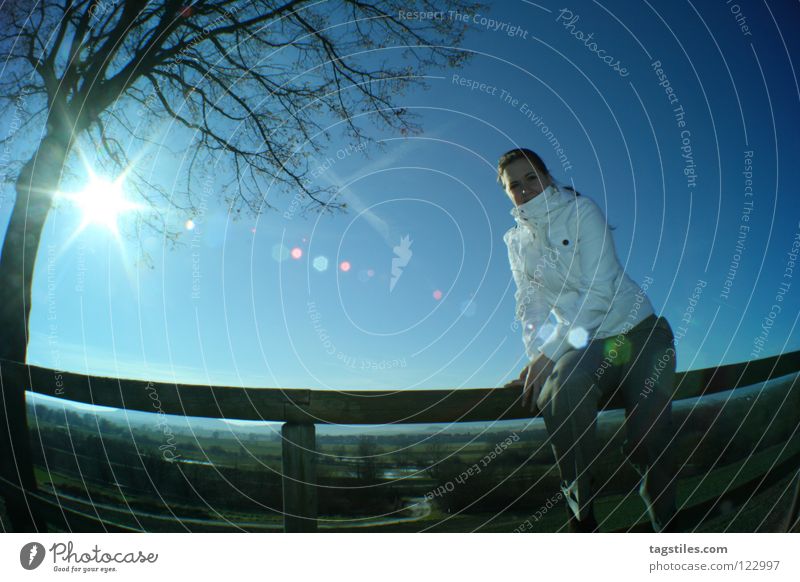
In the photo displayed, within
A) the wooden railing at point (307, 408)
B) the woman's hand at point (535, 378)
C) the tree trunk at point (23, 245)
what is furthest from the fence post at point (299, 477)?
the tree trunk at point (23, 245)

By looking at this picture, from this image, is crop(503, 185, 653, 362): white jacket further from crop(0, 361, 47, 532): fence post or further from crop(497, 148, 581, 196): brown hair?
crop(0, 361, 47, 532): fence post

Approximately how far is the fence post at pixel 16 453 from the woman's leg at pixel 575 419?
9.22ft

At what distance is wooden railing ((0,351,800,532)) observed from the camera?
2.21m

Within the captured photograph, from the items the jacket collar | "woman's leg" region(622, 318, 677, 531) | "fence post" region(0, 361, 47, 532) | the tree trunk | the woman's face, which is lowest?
"woman's leg" region(622, 318, 677, 531)

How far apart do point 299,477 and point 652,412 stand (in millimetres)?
1554

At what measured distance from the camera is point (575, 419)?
2.09 metres

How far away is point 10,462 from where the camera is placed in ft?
9.46

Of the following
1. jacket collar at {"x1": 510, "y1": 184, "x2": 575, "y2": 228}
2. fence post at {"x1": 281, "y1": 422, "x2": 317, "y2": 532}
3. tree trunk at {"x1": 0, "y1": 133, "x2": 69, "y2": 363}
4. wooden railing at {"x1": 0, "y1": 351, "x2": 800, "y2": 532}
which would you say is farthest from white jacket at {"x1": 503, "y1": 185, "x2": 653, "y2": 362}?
tree trunk at {"x1": 0, "y1": 133, "x2": 69, "y2": 363}

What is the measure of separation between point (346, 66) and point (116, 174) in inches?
62.6

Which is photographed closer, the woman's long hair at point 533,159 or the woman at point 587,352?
the woman at point 587,352

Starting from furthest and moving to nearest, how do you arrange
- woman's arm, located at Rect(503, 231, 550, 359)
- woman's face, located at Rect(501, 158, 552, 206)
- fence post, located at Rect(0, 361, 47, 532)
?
fence post, located at Rect(0, 361, 47, 532) → woman's face, located at Rect(501, 158, 552, 206) → woman's arm, located at Rect(503, 231, 550, 359)

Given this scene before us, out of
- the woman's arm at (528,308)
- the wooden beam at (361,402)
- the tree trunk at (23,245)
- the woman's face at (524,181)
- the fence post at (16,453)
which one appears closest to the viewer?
the wooden beam at (361,402)

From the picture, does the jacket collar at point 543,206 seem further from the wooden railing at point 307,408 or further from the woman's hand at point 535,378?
the wooden railing at point 307,408

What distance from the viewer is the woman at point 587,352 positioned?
212cm
